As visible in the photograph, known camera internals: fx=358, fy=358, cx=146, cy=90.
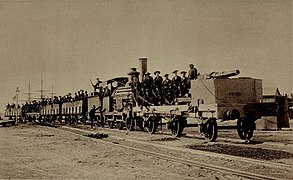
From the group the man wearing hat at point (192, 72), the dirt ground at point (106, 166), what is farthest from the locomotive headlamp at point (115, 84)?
the dirt ground at point (106, 166)

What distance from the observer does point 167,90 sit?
1414 cm

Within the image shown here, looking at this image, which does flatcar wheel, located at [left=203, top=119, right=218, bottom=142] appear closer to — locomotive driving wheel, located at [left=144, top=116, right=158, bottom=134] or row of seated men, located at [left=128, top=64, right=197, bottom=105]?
row of seated men, located at [left=128, top=64, right=197, bottom=105]

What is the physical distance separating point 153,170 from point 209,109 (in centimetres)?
455

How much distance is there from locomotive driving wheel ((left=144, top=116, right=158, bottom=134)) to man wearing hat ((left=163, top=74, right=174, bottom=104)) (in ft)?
3.92

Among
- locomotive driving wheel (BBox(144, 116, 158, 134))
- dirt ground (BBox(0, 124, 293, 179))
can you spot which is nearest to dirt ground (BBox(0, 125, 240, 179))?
dirt ground (BBox(0, 124, 293, 179))

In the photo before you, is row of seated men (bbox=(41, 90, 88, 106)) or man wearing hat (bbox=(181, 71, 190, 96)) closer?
man wearing hat (bbox=(181, 71, 190, 96))

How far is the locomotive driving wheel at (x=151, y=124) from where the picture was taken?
14.9 meters

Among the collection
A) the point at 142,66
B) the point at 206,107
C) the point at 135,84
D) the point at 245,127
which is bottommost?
the point at 245,127

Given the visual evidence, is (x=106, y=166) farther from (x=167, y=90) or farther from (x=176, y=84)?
(x=167, y=90)

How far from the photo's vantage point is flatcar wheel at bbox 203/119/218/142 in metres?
10.5

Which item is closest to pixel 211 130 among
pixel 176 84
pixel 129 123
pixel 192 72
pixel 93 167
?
pixel 192 72

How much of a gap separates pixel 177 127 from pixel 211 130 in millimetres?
2218

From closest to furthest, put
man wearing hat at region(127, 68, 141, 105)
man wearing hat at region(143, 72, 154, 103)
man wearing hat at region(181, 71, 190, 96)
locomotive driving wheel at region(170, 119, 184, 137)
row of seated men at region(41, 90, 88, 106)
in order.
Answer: locomotive driving wheel at region(170, 119, 184, 137) < man wearing hat at region(181, 71, 190, 96) < man wearing hat at region(143, 72, 154, 103) < man wearing hat at region(127, 68, 141, 105) < row of seated men at region(41, 90, 88, 106)

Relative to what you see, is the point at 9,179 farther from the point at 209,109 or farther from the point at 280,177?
the point at 209,109
